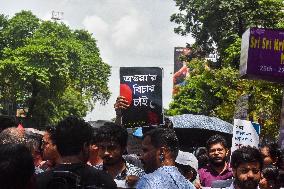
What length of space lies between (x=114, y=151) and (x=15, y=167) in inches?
69.8

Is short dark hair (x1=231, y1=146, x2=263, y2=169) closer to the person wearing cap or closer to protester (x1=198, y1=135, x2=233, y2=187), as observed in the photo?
the person wearing cap

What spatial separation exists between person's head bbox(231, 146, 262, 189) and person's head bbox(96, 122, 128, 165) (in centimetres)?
87

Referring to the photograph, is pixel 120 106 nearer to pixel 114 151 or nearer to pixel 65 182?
pixel 114 151

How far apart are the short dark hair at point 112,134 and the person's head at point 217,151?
2.02 meters

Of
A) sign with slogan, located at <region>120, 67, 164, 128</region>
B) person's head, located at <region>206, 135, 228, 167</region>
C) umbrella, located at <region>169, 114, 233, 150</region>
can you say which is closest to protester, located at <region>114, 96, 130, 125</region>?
sign with slogan, located at <region>120, 67, 164, 128</region>

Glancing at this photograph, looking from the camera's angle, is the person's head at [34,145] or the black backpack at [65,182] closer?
the black backpack at [65,182]

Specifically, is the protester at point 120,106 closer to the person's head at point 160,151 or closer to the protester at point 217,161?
the protester at point 217,161

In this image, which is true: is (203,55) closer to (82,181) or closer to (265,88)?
(265,88)

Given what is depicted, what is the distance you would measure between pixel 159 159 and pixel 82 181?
73 cm

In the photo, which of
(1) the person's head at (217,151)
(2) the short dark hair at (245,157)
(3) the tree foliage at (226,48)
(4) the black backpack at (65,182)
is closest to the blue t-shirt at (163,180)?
(4) the black backpack at (65,182)

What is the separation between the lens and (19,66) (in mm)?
47062

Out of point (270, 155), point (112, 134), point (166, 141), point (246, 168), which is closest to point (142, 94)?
point (270, 155)

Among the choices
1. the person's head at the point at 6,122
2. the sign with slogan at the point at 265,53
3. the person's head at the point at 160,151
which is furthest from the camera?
the sign with slogan at the point at 265,53

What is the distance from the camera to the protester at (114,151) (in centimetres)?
480
